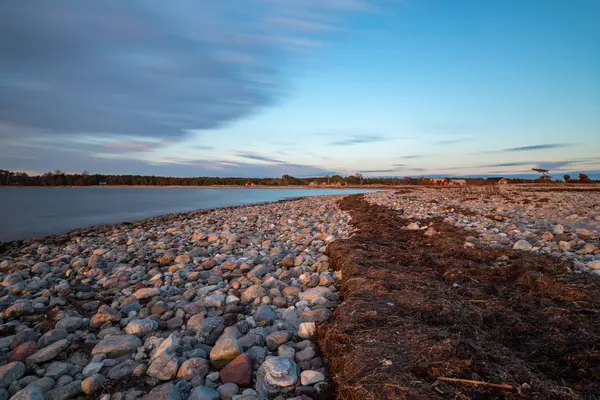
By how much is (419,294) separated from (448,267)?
158 cm

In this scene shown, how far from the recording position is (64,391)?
226cm

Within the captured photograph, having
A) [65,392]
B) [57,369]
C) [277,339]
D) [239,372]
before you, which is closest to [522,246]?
[277,339]

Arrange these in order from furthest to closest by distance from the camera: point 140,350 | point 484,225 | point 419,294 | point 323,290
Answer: point 484,225 → point 323,290 → point 419,294 → point 140,350

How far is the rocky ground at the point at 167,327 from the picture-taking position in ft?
7.59

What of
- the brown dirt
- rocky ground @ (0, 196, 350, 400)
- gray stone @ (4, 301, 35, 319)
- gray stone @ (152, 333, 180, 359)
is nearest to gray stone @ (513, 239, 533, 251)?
the brown dirt

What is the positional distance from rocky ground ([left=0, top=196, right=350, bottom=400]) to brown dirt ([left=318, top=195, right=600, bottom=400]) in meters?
0.35

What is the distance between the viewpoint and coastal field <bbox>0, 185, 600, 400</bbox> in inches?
82.0

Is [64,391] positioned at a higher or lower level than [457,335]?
lower

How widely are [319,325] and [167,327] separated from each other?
1.66 m

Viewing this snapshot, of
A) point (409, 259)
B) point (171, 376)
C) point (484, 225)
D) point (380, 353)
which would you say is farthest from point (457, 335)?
point (484, 225)

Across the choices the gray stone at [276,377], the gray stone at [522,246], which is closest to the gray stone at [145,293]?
the gray stone at [276,377]

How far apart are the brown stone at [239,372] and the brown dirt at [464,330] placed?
2.06 feet

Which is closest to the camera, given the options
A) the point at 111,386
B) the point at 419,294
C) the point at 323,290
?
the point at 111,386

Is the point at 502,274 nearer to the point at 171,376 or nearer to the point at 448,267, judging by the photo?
the point at 448,267
